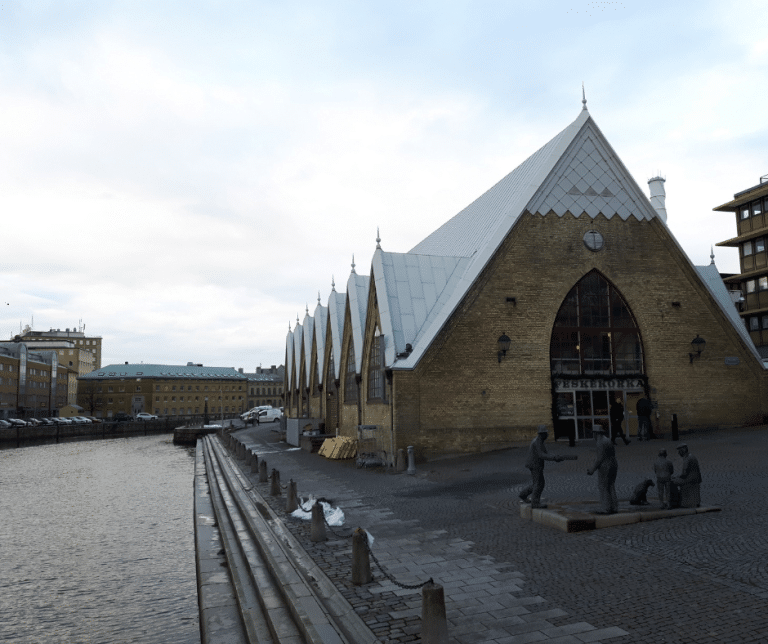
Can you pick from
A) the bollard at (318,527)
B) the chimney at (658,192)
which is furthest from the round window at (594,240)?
the bollard at (318,527)

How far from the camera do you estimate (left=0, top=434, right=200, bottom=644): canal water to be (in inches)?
309

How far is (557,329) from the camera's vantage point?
21281 mm

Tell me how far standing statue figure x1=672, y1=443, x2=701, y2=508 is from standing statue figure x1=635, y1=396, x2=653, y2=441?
10659 millimetres

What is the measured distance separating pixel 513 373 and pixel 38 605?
50.1 ft

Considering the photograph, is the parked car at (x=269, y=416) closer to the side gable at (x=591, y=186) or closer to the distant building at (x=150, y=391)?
the distant building at (x=150, y=391)

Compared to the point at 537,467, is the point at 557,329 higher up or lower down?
higher up

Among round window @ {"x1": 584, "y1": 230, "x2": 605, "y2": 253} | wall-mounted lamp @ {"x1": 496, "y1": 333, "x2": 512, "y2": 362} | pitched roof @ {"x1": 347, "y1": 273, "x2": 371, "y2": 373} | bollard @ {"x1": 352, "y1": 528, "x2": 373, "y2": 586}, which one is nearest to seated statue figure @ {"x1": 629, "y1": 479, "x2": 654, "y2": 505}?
bollard @ {"x1": 352, "y1": 528, "x2": 373, "y2": 586}

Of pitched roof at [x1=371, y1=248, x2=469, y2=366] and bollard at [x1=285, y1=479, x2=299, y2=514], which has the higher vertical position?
pitched roof at [x1=371, y1=248, x2=469, y2=366]

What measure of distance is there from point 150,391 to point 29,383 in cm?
2697

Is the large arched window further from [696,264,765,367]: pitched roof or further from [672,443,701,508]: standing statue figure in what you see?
[672,443,701,508]: standing statue figure

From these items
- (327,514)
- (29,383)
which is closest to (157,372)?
(29,383)

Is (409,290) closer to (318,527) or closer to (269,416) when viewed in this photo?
(318,527)

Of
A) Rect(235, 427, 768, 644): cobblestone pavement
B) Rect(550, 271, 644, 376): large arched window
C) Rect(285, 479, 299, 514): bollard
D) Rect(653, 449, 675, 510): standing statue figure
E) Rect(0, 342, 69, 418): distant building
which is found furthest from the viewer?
Rect(0, 342, 69, 418): distant building

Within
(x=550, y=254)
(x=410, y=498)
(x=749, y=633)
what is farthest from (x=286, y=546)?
(x=550, y=254)
